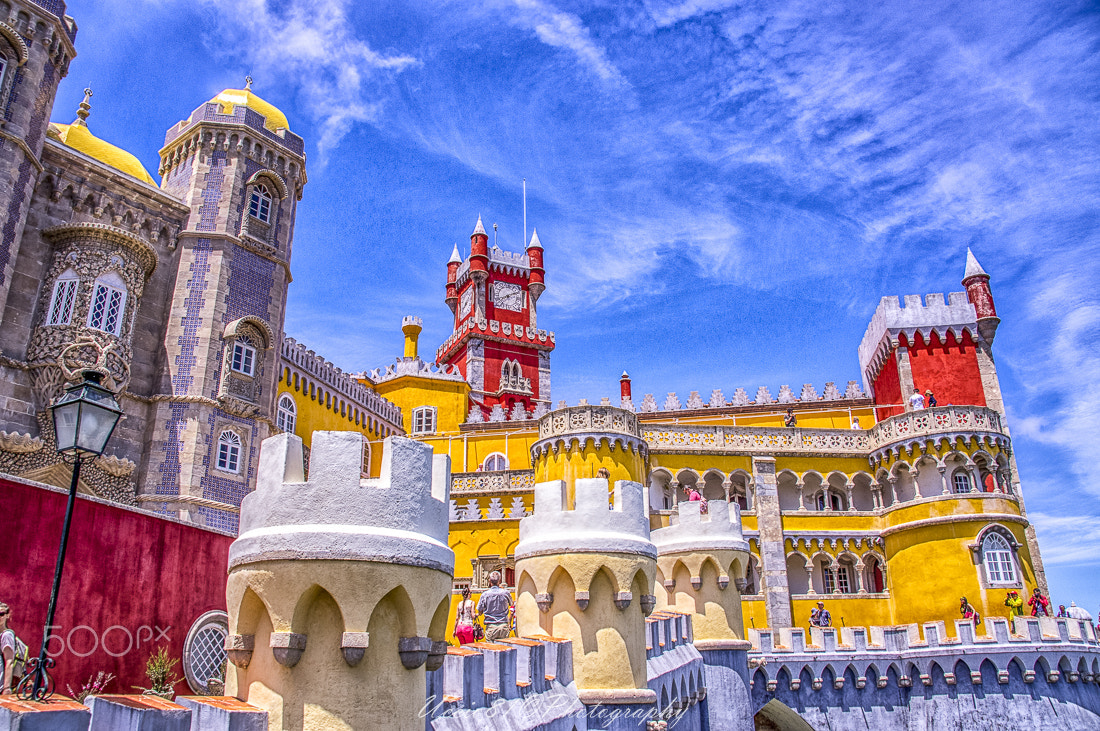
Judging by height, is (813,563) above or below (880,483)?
below

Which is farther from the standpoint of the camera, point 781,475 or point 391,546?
point 781,475

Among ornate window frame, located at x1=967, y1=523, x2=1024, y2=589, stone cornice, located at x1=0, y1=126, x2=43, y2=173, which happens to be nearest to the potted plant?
stone cornice, located at x1=0, y1=126, x2=43, y2=173

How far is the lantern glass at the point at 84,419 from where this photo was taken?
7.30 m

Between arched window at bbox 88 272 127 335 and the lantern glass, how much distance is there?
13503mm

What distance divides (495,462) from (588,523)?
87.5 feet

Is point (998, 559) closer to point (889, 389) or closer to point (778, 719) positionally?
point (778, 719)

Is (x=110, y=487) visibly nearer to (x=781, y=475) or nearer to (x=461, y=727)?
(x=461, y=727)

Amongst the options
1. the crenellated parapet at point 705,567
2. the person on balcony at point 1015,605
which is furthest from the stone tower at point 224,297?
the person on balcony at point 1015,605

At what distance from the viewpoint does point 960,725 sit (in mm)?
24969

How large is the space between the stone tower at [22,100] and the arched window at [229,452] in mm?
4911

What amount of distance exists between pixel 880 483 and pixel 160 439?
2652 centimetres

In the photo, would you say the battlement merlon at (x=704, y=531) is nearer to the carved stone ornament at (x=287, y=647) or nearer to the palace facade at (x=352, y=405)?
the palace facade at (x=352, y=405)

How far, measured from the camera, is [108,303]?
1983cm

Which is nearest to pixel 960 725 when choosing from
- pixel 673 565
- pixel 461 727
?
pixel 673 565
